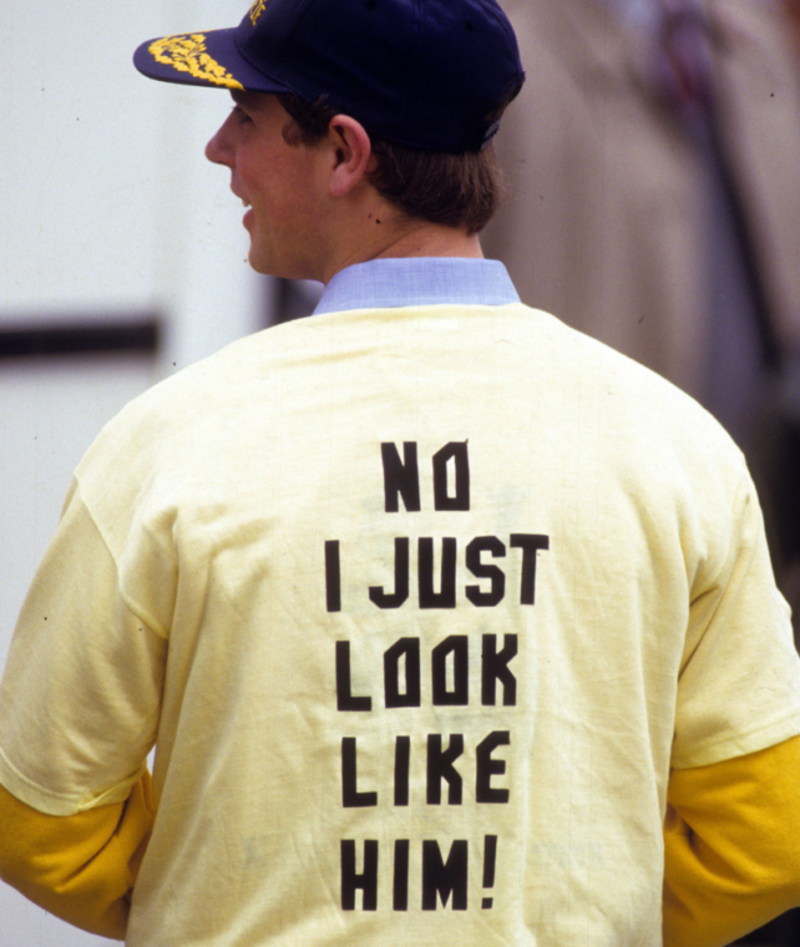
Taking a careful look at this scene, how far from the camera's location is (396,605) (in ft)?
2.82

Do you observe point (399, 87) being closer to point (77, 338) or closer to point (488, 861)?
point (488, 861)

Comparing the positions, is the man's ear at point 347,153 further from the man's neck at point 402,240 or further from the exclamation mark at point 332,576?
the exclamation mark at point 332,576

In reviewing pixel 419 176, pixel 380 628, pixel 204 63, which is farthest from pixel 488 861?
pixel 204 63

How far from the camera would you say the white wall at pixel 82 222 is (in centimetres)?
167

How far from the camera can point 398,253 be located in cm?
98

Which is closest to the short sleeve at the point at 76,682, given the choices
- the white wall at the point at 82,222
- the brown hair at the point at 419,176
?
the brown hair at the point at 419,176

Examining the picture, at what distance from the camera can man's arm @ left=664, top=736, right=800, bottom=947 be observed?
1.00 m

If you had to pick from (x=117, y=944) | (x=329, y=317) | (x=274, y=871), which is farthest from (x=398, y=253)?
(x=117, y=944)

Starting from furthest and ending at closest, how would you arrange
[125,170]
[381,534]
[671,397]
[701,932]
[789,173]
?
[789,173], [125,170], [701,932], [671,397], [381,534]

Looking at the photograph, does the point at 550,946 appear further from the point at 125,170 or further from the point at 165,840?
the point at 125,170

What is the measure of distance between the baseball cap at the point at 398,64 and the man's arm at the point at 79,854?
0.79 m

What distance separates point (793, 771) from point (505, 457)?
19.0 inches

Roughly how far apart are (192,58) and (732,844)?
110cm

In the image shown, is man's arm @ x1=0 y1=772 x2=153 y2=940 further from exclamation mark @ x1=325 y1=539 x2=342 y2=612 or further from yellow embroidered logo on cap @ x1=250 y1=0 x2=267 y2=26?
yellow embroidered logo on cap @ x1=250 y1=0 x2=267 y2=26
